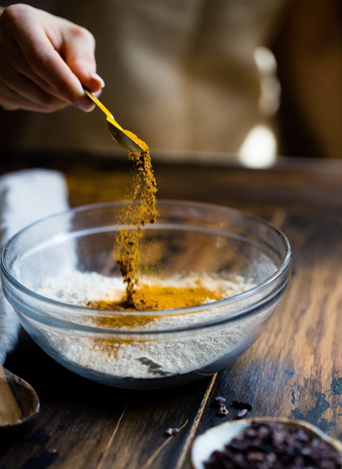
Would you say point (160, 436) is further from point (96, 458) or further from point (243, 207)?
point (243, 207)

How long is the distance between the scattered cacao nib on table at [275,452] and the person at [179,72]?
5.32ft

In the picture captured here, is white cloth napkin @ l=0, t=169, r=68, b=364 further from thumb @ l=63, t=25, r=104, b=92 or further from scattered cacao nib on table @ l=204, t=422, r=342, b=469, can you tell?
scattered cacao nib on table @ l=204, t=422, r=342, b=469

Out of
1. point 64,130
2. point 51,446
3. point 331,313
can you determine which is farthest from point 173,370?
point 64,130

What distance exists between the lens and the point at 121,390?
712mm

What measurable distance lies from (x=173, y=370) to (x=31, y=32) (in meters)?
0.71

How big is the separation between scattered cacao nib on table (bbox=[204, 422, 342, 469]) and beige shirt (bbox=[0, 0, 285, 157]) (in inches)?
69.1

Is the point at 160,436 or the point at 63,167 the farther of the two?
the point at 63,167

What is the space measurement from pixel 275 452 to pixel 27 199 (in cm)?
101

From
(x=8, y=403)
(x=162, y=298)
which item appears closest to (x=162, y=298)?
(x=162, y=298)

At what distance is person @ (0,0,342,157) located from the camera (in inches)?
74.9

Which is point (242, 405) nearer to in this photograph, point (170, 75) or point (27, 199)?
point (27, 199)

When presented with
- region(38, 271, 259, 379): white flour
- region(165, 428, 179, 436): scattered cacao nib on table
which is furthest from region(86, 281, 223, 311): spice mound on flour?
region(165, 428, 179, 436): scattered cacao nib on table

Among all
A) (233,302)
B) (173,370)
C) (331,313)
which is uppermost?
(233,302)

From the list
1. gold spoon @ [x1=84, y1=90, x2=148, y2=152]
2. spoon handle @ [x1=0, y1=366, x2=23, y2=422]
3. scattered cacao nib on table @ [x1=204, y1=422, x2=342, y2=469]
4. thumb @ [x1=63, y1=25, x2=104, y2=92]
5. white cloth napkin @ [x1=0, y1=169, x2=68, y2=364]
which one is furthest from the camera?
white cloth napkin @ [x1=0, y1=169, x2=68, y2=364]
